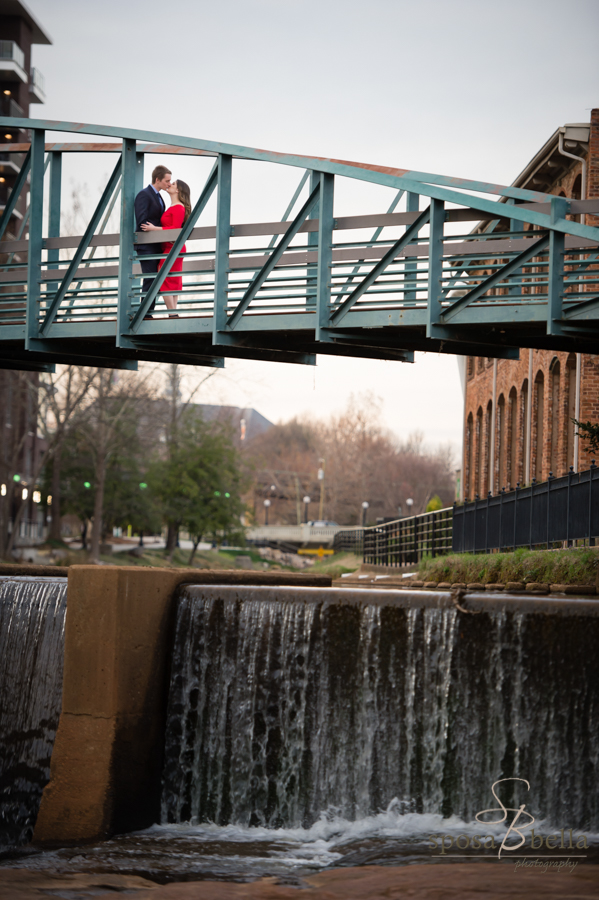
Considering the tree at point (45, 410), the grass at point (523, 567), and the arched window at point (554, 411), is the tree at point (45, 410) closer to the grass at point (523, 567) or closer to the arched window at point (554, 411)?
the arched window at point (554, 411)

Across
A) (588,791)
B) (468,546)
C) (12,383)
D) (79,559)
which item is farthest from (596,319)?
(12,383)

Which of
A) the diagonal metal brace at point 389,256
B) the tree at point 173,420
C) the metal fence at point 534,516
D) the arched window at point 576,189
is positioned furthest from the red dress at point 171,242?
the tree at point 173,420

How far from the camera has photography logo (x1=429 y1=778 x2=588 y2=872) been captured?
8.04 meters

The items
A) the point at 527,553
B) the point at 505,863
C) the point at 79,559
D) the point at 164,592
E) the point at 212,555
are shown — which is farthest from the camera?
the point at 212,555

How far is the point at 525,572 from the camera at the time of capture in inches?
566

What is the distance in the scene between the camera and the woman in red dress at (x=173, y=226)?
12875 mm

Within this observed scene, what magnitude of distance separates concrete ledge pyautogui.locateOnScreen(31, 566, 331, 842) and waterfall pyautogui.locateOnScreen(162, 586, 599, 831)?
378 millimetres

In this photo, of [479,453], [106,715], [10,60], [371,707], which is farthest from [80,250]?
[10,60]

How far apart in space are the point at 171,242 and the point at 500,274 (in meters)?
4.69

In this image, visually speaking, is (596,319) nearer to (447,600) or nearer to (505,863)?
(447,600)

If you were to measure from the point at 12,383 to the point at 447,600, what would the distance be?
37285 mm

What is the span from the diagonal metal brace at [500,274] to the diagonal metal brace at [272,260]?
210 cm

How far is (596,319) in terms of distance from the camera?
11.4m

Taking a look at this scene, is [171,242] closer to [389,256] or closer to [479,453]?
[389,256]
